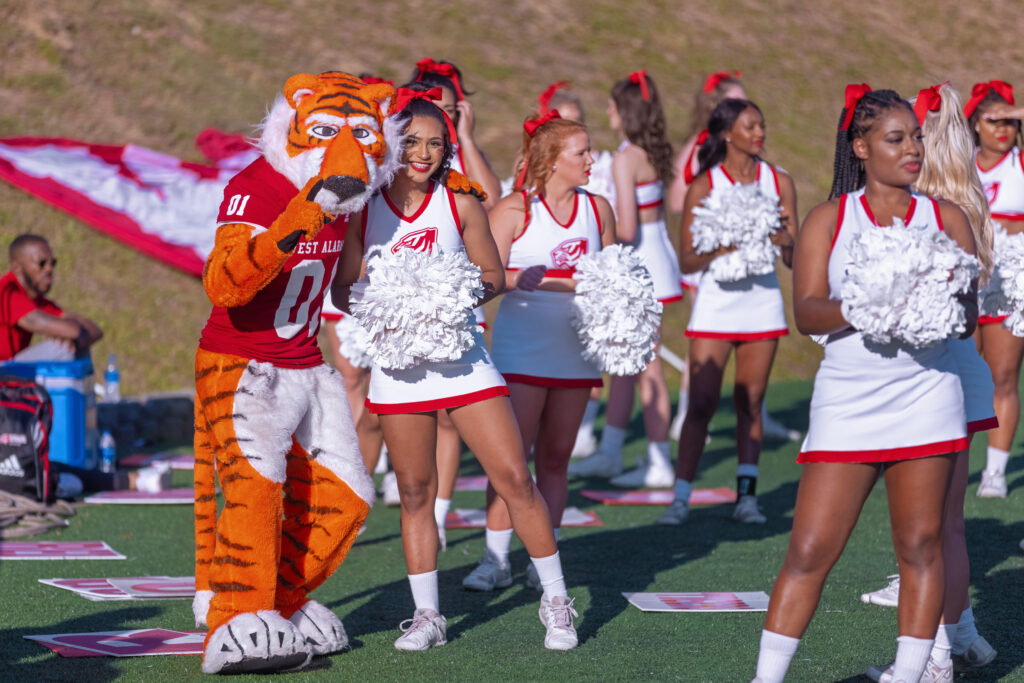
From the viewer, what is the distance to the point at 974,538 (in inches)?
247

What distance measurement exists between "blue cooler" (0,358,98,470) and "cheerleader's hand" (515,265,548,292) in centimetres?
389

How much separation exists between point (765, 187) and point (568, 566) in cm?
236

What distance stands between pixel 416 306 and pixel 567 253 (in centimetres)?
139

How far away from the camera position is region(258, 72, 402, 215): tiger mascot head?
4.12 meters

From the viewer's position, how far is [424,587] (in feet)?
15.0

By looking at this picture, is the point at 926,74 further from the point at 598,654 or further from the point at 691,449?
the point at 598,654

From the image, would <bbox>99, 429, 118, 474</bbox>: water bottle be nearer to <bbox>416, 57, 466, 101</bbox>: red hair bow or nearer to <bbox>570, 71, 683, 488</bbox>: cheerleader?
<bbox>570, 71, 683, 488</bbox>: cheerleader

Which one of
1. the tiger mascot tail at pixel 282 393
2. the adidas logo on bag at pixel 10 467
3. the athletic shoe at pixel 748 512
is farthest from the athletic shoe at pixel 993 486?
the adidas logo on bag at pixel 10 467

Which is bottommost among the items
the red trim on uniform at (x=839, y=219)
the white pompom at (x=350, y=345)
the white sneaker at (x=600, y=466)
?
the white sneaker at (x=600, y=466)

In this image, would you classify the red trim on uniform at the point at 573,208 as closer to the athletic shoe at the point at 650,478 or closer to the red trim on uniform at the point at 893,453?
the red trim on uniform at the point at 893,453

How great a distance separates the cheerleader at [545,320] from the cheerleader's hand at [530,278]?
80 millimetres

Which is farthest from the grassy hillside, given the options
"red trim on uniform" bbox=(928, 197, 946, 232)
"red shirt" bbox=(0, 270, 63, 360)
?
"red trim on uniform" bbox=(928, 197, 946, 232)

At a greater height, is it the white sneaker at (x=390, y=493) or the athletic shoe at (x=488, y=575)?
the athletic shoe at (x=488, y=575)

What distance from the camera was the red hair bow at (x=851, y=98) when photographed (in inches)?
152
